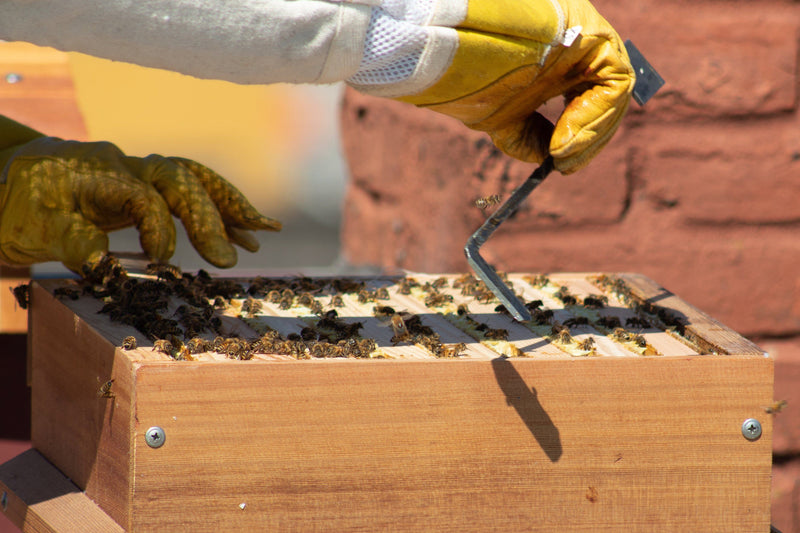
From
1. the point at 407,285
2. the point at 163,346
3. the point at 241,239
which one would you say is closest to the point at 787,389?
the point at 407,285

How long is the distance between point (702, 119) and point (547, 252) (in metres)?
0.39

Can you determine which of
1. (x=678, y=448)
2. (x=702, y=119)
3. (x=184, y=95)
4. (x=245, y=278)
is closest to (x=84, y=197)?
(x=245, y=278)

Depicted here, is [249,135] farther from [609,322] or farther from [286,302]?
[609,322]

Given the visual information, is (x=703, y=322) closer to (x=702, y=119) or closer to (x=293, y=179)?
(x=702, y=119)

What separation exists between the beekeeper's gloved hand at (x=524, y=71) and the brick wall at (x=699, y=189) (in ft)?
2.00

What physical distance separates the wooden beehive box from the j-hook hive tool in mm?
55

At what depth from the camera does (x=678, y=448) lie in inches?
39.3

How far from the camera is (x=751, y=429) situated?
1.01 m

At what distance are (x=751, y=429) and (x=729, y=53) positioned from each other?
37.7 inches

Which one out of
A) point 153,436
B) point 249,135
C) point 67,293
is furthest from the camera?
point 249,135

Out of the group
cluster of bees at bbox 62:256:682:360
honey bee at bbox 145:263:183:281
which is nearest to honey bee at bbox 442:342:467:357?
cluster of bees at bbox 62:256:682:360

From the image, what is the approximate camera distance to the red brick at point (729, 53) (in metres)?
1.73

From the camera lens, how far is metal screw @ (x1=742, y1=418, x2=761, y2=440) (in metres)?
1.01

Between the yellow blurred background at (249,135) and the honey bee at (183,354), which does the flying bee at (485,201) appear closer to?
the honey bee at (183,354)
